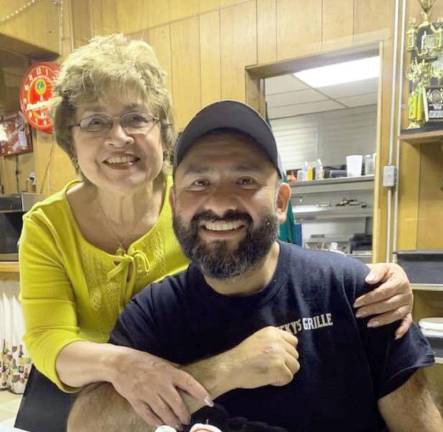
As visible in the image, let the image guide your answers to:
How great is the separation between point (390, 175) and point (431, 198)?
0.26 m

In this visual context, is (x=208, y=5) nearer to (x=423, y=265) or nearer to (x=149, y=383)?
(x=423, y=265)

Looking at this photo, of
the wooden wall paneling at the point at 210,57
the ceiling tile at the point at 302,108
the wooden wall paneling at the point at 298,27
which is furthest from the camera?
the ceiling tile at the point at 302,108

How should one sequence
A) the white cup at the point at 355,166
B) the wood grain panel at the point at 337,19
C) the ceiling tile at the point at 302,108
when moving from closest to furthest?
the wood grain panel at the point at 337,19 < the white cup at the point at 355,166 < the ceiling tile at the point at 302,108

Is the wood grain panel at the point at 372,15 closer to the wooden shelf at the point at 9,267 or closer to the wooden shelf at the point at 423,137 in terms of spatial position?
the wooden shelf at the point at 423,137

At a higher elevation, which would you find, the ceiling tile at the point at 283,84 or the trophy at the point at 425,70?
the ceiling tile at the point at 283,84

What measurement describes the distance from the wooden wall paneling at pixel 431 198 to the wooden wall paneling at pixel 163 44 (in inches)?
76.3

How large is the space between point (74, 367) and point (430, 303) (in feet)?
6.76

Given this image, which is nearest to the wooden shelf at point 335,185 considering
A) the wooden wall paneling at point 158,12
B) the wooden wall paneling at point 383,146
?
the wooden wall paneling at point 383,146

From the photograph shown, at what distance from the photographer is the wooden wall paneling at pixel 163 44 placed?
3221 mm

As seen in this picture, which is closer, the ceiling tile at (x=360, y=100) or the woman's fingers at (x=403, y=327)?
the woman's fingers at (x=403, y=327)

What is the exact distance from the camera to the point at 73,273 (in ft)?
4.10

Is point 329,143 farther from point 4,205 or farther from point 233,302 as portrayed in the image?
point 233,302

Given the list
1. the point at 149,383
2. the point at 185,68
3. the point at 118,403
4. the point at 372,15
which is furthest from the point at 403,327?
the point at 185,68

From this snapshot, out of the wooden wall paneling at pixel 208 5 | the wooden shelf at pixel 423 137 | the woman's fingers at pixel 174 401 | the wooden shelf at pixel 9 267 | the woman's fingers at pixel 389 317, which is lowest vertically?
the wooden shelf at pixel 9 267
